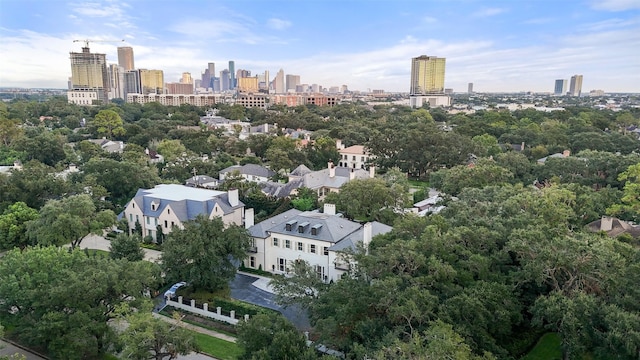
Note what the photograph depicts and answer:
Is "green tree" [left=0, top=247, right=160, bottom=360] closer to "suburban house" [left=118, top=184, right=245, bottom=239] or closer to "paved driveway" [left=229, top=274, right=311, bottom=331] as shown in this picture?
"paved driveway" [left=229, top=274, right=311, bottom=331]

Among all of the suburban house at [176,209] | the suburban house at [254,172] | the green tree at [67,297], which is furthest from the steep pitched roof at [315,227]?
the suburban house at [254,172]

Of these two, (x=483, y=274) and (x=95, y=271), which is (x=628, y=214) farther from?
(x=95, y=271)

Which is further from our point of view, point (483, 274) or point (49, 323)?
point (483, 274)

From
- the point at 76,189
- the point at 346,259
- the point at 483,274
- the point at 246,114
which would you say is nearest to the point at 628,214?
the point at 483,274

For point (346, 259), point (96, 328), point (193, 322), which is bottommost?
point (193, 322)

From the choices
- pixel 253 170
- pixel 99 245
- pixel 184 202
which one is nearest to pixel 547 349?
pixel 184 202

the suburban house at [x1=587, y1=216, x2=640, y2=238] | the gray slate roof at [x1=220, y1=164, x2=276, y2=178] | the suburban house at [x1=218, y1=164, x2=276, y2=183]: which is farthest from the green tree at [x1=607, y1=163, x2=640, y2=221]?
the gray slate roof at [x1=220, y1=164, x2=276, y2=178]

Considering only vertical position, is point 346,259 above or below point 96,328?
above
